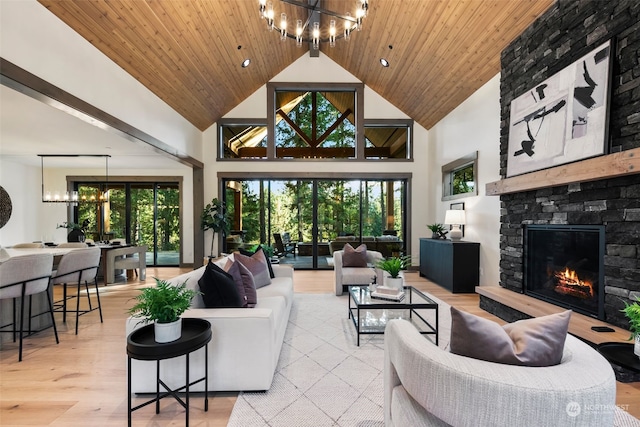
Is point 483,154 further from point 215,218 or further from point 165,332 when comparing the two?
point 215,218

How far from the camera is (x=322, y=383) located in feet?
7.72

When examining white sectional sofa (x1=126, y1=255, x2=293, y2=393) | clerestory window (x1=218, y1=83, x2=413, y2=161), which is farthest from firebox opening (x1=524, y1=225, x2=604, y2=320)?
clerestory window (x1=218, y1=83, x2=413, y2=161)

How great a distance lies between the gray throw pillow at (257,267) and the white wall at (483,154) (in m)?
3.45

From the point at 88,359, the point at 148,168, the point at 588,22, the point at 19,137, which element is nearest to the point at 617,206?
the point at 588,22

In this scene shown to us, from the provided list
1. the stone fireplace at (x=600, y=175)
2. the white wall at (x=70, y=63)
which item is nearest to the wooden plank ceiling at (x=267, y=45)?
the white wall at (x=70, y=63)

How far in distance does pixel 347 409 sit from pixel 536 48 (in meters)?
4.21

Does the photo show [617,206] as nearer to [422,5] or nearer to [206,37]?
[422,5]

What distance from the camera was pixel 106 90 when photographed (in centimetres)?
372

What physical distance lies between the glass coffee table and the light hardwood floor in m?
1.38

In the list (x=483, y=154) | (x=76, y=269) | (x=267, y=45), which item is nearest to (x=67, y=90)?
(x=76, y=269)

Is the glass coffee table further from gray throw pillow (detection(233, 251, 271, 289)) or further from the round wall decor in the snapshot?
the round wall decor

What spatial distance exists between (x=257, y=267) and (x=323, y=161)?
4315 millimetres

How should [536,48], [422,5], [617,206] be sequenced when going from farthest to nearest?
[422,5] < [536,48] < [617,206]

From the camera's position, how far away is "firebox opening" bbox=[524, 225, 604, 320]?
2.85m
